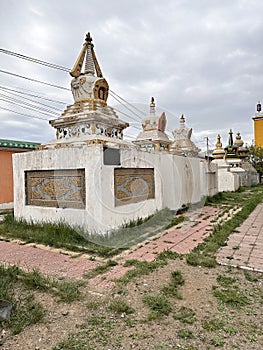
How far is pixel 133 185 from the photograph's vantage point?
6066mm

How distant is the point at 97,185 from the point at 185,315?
9.70 ft

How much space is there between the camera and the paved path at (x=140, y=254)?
3.56 meters

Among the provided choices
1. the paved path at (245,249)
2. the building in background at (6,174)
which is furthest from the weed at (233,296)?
the building in background at (6,174)

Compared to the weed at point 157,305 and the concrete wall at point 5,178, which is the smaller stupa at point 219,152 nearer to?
the concrete wall at point 5,178

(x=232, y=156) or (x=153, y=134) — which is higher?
(x=153, y=134)

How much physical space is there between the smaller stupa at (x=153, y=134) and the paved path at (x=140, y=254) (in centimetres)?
467

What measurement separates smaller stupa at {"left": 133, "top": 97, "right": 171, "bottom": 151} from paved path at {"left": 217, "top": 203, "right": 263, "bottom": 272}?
4699mm

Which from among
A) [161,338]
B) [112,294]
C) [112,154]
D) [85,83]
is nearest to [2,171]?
[85,83]

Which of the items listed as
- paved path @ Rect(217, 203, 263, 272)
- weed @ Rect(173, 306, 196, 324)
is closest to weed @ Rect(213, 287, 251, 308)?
weed @ Rect(173, 306, 196, 324)

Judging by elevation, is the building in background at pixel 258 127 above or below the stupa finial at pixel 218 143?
above

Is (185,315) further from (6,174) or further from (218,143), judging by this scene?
(218,143)

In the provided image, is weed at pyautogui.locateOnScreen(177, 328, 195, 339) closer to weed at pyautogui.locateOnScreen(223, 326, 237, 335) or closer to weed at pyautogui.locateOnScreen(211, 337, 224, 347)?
weed at pyautogui.locateOnScreen(211, 337, 224, 347)

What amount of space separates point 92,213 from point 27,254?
1343 mm

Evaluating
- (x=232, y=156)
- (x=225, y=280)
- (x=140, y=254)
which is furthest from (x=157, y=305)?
(x=232, y=156)
